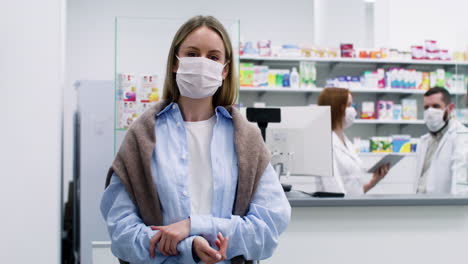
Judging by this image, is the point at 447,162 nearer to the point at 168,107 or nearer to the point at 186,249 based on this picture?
the point at 168,107

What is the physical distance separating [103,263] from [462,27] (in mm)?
4773

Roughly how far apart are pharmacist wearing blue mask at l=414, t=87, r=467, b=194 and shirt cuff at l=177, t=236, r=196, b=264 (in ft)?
9.44

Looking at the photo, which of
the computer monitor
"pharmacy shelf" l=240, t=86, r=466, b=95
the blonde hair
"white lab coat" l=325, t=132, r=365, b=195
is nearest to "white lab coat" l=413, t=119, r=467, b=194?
Result: "white lab coat" l=325, t=132, r=365, b=195

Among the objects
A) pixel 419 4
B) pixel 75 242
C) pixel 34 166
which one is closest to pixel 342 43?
pixel 419 4

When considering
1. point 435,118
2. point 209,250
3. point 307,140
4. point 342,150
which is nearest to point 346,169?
point 342,150

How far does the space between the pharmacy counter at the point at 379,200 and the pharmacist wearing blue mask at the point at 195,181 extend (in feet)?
3.50

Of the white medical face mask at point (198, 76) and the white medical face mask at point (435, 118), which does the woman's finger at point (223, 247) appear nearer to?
the white medical face mask at point (198, 76)

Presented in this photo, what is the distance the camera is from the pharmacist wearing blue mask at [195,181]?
1.32 m

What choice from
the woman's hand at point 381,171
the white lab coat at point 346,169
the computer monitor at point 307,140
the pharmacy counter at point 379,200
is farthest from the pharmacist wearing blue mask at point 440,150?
the computer monitor at point 307,140

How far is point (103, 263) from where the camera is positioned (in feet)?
8.54

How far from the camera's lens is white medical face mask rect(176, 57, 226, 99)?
4.77 ft

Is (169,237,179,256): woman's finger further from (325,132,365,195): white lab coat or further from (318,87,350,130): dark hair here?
(318,87,350,130): dark hair

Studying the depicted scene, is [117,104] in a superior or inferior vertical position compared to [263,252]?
superior

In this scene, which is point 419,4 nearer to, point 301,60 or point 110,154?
point 301,60
